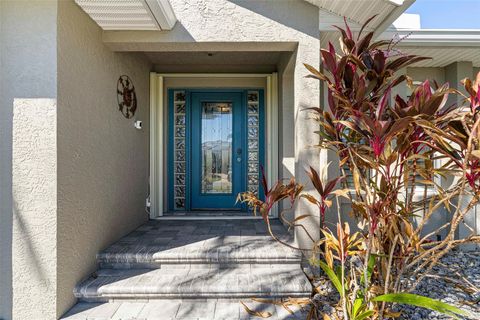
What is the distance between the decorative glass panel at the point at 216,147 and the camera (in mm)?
5539

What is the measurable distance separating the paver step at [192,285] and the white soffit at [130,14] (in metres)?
2.67

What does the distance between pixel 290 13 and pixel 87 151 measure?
2680mm

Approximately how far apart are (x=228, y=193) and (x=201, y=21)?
3336mm

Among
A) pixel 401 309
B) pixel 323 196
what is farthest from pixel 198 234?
pixel 401 309

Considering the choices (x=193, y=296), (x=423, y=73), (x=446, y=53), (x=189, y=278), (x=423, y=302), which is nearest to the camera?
(x=423, y=302)

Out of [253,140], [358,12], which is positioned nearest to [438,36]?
[358,12]

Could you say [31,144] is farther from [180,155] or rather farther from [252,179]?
[252,179]

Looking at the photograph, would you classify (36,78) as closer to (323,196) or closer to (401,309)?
(323,196)

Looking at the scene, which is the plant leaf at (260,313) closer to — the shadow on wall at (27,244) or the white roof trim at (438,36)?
the shadow on wall at (27,244)

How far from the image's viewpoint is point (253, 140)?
5.47 meters

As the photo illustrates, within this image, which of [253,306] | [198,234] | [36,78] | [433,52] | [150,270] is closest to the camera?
[36,78]

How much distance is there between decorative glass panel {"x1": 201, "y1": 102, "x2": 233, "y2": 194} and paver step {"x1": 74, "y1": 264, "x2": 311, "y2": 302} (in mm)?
2717

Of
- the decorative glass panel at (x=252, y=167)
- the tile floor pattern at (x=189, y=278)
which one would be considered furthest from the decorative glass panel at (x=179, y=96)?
the tile floor pattern at (x=189, y=278)

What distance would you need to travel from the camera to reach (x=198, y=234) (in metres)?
3.76
